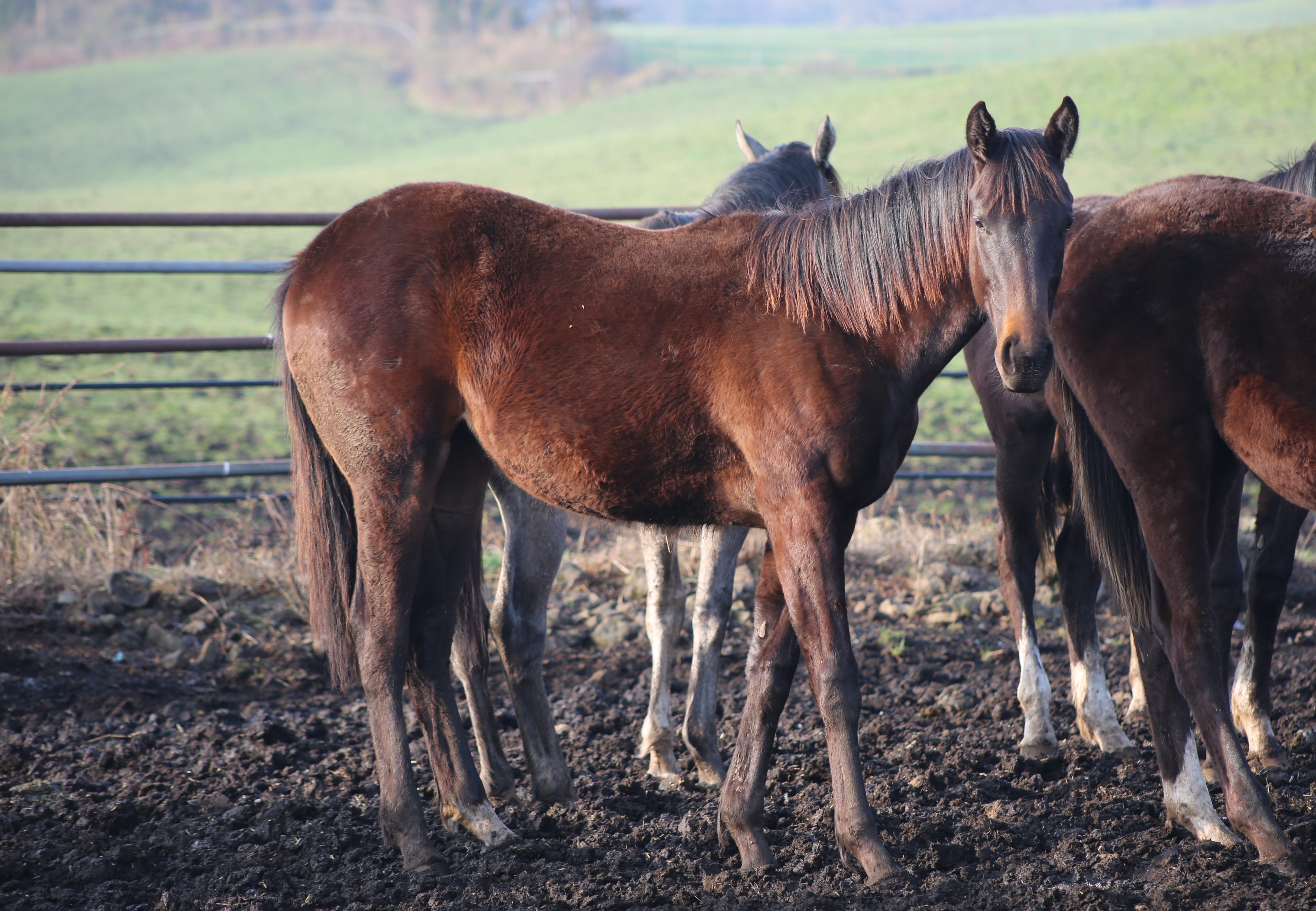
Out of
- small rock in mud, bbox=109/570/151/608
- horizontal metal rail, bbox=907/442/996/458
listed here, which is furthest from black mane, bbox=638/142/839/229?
small rock in mud, bbox=109/570/151/608

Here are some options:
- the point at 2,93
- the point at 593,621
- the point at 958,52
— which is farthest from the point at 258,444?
the point at 958,52

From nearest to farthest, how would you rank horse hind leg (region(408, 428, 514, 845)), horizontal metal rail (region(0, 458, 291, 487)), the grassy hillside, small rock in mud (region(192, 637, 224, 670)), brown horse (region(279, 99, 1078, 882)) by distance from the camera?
brown horse (region(279, 99, 1078, 882))
horse hind leg (region(408, 428, 514, 845))
small rock in mud (region(192, 637, 224, 670))
horizontal metal rail (region(0, 458, 291, 487))
the grassy hillside

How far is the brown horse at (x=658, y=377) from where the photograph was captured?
2832 mm

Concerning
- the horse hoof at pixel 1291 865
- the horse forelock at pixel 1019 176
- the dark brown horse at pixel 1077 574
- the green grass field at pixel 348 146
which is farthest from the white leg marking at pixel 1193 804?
the green grass field at pixel 348 146

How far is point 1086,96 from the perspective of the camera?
33.6 meters

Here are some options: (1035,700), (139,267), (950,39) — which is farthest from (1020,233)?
(950,39)

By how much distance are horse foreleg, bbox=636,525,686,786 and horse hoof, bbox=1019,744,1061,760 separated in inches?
51.8

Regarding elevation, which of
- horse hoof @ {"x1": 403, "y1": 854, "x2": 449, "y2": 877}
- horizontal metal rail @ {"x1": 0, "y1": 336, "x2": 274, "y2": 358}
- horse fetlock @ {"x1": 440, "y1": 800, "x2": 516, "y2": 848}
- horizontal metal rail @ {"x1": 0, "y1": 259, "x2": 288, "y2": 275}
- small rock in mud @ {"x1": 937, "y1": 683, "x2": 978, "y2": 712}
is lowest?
small rock in mud @ {"x1": 937, "y1": 683, "x2": 978, "y2": 712}

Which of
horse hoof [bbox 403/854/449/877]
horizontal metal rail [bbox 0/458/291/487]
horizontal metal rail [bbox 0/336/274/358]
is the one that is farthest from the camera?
horizontal metal rail [bbox 0/336/274/358]

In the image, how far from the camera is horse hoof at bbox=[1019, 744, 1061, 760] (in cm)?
382

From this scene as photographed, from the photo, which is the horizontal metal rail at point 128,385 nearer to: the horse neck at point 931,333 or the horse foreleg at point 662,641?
the horse foreleg at point 662,641

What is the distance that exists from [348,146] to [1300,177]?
41658 mm

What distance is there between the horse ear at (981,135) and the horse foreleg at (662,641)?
1772mm

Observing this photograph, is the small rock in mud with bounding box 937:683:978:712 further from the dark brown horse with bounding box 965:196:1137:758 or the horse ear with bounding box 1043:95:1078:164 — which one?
the horse ear with bounding box 1043:95:1078:164
